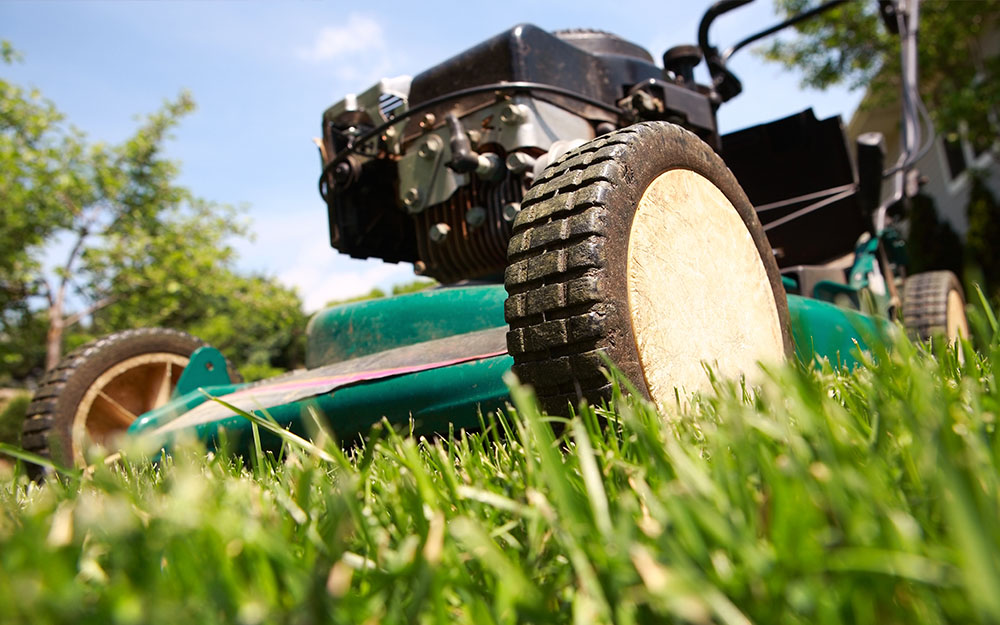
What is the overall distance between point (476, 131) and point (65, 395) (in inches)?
68.5

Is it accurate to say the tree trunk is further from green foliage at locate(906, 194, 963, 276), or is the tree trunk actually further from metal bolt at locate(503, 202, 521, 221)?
green foliage at locate(906, 194, 963, 276)

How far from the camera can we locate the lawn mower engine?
2.61 metres

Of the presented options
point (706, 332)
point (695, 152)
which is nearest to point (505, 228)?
point (695, 152)

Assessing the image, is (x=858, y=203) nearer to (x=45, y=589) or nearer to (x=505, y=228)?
(x=505, y=228)

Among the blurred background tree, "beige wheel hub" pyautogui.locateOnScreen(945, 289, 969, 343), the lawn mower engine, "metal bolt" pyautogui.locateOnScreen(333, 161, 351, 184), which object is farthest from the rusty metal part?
the blurred background tree

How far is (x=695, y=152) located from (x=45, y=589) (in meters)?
1.69

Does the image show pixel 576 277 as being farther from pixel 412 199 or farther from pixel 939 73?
pixel 939 73

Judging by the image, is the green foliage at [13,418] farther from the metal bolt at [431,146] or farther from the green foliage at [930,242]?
the green foliage at [930,242]

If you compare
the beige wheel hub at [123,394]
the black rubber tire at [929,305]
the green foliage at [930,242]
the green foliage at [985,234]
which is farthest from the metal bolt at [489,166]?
the green foliage at [930,242]

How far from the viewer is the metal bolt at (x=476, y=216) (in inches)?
109

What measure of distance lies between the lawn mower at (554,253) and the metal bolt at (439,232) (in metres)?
0.01

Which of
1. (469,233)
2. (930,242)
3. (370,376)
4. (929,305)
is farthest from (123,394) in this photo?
(930,242)

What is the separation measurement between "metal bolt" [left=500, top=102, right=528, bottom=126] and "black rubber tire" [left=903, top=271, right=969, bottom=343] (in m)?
2.35

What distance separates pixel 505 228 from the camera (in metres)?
2.74
